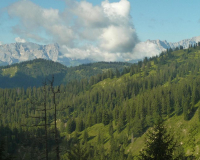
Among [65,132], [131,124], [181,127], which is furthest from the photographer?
[65,132]

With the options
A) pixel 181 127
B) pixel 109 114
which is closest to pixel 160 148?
pixel 181 127

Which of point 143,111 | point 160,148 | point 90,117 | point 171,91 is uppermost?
point 160,148

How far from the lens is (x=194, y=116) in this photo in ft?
415

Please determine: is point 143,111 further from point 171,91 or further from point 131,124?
point 171,91

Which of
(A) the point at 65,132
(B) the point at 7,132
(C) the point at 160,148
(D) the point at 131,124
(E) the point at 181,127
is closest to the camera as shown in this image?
(C) the point at 160,148

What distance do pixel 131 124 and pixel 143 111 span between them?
53.4ft

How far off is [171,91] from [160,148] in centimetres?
16833

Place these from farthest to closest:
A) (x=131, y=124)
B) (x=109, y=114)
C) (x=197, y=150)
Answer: (x=109, y=114)
(x=131, y=124)
(x=197, y=150)

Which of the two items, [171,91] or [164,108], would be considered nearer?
[164,108]

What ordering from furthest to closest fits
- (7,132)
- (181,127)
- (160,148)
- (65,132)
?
(65,132) → (7,132) → (181,127) → (160,148)

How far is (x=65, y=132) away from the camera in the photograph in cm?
19188

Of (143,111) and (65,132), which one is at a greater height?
(143,111)

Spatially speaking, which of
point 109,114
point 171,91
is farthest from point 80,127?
point 171,91

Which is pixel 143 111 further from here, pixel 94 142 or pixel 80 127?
pixel 80 127
